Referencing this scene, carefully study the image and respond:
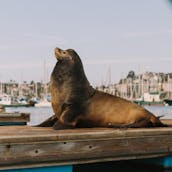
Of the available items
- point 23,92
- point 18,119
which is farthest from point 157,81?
point 18,119

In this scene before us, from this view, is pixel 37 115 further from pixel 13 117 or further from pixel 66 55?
pixel 66 55

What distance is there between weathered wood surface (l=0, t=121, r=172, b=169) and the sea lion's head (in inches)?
76.3

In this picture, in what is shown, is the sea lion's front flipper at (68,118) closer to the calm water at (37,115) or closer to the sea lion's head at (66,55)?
the sea lion's head at (66,55)

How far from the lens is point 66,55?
337 inches

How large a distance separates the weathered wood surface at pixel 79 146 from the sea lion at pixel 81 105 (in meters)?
0.67

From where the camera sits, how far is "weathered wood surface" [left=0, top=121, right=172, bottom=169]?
604 centimetres

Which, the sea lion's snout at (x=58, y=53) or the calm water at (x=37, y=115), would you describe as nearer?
the sea lion's snout at (x=58, y=53)

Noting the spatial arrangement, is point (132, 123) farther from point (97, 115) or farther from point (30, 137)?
point (30, 137)

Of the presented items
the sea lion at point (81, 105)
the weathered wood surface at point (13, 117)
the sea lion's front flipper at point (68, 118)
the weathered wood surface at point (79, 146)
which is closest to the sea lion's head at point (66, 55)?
the sea lion at point (81, 105)

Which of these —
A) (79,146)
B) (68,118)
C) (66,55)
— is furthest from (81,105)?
(79,146)

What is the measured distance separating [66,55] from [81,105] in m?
1.00

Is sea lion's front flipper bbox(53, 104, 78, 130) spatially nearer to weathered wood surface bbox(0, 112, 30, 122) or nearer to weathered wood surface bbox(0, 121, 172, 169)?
weathered wood surface bbox(0, 121, 172, 169)

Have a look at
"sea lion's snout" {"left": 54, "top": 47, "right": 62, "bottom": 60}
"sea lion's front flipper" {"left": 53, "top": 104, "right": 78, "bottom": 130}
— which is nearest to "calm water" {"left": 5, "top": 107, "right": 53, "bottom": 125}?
"sea lion's snout" {"left": 54, "top": 47, "right": 62, "bottom": 60}

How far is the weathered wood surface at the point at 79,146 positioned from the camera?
604cm
